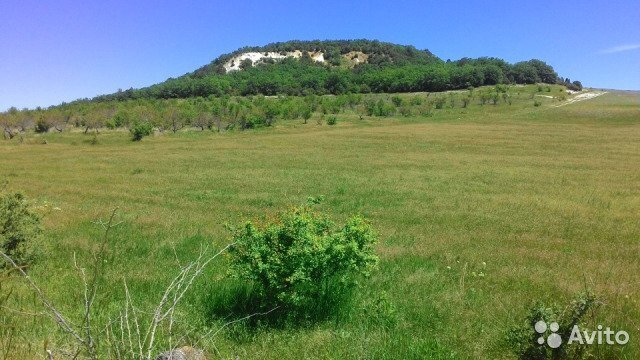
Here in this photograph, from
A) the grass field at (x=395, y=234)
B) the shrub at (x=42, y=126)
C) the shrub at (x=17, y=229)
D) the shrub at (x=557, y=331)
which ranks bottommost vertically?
the grass field at (x=395, y=234)

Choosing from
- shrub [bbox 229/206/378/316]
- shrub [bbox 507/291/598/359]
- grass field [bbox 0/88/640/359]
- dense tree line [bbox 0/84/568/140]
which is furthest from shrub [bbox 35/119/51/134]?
shrub [bbox 507/291/598/359]

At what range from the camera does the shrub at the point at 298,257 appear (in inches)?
291

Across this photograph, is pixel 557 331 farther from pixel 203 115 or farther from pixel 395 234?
pixel 203 115

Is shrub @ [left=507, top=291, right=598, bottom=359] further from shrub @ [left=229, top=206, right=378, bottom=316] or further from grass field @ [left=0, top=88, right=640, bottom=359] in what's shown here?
shrub @ [left=229, top=206, right=378, bottom=316]

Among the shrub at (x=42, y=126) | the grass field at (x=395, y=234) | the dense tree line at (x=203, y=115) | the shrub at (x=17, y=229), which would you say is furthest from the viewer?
the shrub at (x=42, y=126)

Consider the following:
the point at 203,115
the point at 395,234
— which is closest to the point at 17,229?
the point at 395,234

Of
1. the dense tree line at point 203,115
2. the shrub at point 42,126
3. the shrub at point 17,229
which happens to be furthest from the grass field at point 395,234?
the shrub at point 42,126

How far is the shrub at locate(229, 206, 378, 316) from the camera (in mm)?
7402

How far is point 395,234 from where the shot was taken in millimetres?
16219

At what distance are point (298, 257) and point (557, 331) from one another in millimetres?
3701

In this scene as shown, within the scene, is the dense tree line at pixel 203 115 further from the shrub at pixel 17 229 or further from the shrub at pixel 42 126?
the shrub at pixel 17 229

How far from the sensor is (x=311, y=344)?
22.6 ft

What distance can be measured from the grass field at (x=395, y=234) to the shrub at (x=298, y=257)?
1.92 feet

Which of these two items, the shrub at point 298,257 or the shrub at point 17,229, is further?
the shrub at point 17,229
